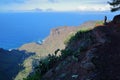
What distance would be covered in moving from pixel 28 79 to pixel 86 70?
3.00 m

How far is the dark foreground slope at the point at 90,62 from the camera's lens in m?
13.6

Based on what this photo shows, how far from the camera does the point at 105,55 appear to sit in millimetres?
14922

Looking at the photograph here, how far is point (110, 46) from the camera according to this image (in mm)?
16062

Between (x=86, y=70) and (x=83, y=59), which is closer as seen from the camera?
(x=86, y=70)

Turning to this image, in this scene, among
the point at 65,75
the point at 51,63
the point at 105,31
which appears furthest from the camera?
the point at 105,31

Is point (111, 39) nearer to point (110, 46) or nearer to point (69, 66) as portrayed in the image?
point (110, 46)

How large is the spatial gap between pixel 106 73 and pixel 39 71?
4150 millimetres

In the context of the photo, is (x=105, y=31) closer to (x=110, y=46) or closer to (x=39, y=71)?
(x=110, y=46)

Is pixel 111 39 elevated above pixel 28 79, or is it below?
above

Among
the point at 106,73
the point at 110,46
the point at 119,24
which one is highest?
the point at 119,24

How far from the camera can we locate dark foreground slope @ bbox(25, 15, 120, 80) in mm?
13562

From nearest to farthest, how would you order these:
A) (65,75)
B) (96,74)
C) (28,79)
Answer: (96,74)
(65,75)
(28,79)

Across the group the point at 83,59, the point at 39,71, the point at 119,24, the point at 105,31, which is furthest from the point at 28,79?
the point at 119,24

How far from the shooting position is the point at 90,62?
46.6ft
